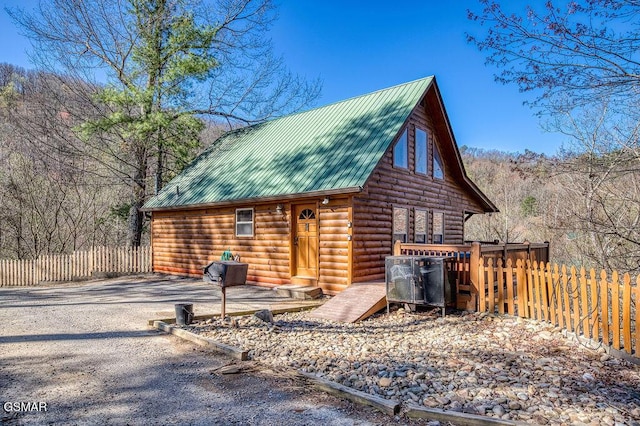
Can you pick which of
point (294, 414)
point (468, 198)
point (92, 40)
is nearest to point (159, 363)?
point (294, 414)

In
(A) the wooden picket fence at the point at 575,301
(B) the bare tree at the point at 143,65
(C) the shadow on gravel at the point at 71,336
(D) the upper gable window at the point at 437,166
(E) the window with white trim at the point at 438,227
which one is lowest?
(C) the shadow on gravel at the point at 71,336

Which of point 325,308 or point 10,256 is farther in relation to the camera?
point 10,256

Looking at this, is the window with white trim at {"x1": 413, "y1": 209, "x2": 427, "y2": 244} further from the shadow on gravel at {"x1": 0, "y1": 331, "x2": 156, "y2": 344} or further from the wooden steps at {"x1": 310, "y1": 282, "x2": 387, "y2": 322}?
the shadow on gravel at {"x1": 0, "y1": 331, "x2": 156, "y2": 344}

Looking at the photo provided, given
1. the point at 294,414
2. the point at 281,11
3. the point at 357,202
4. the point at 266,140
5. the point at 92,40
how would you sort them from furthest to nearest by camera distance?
the point at 281,11 < the point at 92,40 < the point at 266,140 < the point at 357,202 < the point at 294,414

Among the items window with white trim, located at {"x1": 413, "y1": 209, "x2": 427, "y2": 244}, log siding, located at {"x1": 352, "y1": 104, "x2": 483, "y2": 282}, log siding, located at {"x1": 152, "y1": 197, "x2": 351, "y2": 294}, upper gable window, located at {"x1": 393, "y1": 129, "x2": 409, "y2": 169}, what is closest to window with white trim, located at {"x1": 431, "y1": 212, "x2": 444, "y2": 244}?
log siding, located at {"x1": 352, "y1": 104, "x2": 483, "y2": 282}

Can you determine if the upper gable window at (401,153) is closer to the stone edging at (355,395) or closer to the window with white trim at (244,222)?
the window with white trim at (244,222)

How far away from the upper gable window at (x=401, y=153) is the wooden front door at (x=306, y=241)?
2922 mm

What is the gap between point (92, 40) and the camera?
18.7 meters

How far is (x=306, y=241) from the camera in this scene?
1170 centimetres

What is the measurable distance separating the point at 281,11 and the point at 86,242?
51.3ft

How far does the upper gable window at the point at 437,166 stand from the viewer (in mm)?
14406

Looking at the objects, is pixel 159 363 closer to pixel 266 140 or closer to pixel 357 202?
pixel 357 202

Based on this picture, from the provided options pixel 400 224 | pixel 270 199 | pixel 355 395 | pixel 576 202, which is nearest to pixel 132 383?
pixel 355 395

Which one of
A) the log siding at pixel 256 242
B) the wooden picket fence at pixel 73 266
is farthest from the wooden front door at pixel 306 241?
the wooden picket fence at pixel 73 266
